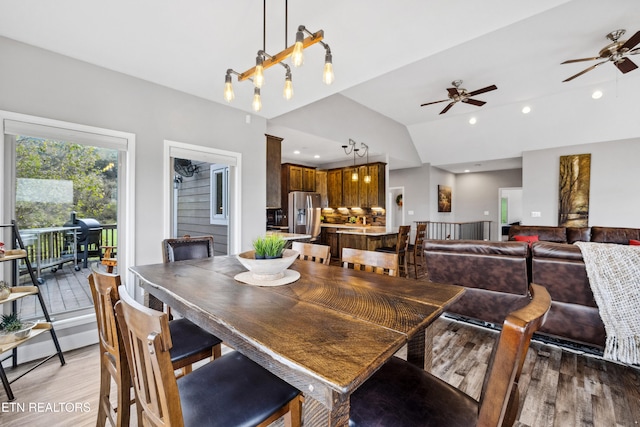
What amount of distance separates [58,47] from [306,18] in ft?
6.70

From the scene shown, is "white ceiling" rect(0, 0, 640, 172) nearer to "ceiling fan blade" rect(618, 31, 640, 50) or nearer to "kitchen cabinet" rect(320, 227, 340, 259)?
"ceiling fan blade" rect(618, 31, 640, 50)

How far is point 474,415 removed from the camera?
0.95m

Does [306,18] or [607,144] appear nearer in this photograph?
→ [306,18]

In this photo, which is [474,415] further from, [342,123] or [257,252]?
[342,123]

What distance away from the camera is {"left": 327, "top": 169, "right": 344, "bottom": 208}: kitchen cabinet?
750 centimetres

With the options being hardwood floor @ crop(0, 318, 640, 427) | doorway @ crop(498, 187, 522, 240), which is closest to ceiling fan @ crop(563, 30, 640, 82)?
hardwood floor @ crop(0, 318, 640, 427)

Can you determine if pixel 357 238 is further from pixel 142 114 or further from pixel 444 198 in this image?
pixel 444 198

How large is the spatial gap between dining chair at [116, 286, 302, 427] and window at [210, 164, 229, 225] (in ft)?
11.1

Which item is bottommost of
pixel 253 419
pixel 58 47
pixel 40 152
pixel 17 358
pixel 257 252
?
pixel 17 358

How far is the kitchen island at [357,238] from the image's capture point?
5.62m

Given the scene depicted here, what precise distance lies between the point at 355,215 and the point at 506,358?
7.23 m

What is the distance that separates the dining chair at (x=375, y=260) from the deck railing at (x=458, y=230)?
6.74 metres

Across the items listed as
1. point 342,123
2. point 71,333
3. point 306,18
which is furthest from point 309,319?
point 342,123

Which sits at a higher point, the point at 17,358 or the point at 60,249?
the point at 60,249
